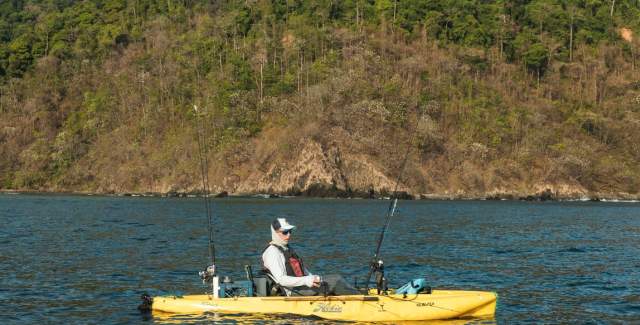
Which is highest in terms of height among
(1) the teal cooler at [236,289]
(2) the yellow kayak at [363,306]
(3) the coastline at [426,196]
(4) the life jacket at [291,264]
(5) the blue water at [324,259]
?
(4) the life jacket at [291,264]

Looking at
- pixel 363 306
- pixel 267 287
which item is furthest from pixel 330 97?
pixel 363 306

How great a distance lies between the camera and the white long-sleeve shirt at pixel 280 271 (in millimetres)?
16281

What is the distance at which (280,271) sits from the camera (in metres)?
16.4

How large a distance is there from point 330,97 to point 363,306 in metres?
99.0

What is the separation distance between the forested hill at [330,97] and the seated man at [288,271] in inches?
3312

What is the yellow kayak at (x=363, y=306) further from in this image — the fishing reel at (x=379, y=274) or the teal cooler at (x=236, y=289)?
the fishing reel at (x=379, y=274)

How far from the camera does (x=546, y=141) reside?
112312 mm

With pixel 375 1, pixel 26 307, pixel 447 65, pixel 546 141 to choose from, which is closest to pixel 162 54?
pixel 375 1

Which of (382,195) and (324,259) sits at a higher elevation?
(324,259)

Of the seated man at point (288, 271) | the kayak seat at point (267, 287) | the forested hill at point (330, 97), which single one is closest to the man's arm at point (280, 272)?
the seated man at point (288, 271)

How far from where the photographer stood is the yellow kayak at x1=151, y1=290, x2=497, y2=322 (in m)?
16.6

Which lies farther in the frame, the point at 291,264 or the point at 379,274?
the point at 379,274

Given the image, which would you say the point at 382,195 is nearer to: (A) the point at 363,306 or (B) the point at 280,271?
(A) the point at 363,306

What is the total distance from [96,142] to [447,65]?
6158 cm
